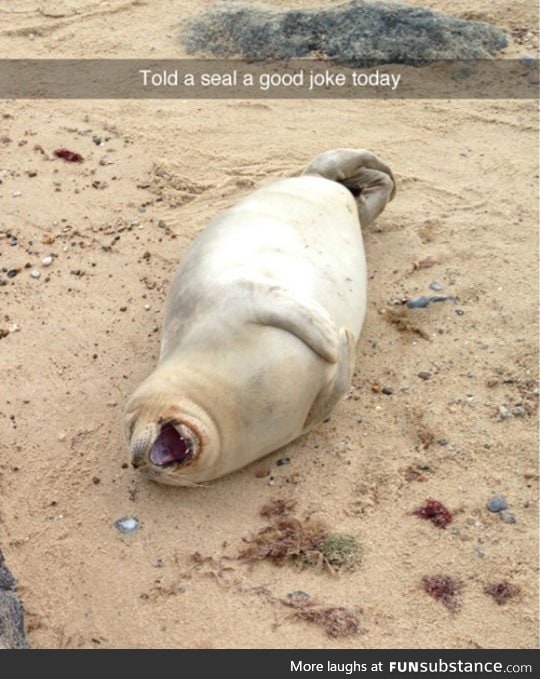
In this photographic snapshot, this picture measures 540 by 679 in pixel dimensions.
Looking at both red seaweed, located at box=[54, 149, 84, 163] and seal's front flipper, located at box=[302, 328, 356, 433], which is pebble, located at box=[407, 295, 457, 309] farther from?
red seaweed, located at box=[54, 149, 84, 163]

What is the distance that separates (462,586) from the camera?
3.34 meters

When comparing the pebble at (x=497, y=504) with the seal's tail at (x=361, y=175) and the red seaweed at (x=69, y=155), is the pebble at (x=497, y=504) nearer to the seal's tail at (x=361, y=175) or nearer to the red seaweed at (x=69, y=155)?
the seal's tail at (x=361, y=175)

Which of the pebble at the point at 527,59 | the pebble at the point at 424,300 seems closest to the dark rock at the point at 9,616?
the pebble at the point at 424,300

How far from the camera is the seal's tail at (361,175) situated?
507 centimetres

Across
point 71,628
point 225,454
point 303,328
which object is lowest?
point 71,628

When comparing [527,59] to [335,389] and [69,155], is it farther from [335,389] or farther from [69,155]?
[335,389]

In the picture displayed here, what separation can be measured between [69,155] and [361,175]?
183 cm

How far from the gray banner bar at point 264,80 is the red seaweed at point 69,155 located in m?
0.79

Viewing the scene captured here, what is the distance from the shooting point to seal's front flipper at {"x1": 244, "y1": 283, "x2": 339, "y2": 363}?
12.1ft

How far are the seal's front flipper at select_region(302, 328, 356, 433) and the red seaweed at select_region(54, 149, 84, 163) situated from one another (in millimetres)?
2607

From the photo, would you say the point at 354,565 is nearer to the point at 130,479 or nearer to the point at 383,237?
the point at 130,479

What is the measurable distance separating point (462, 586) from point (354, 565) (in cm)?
38

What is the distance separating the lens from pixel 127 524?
3652mm

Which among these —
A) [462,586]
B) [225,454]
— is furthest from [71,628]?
[462,586]
